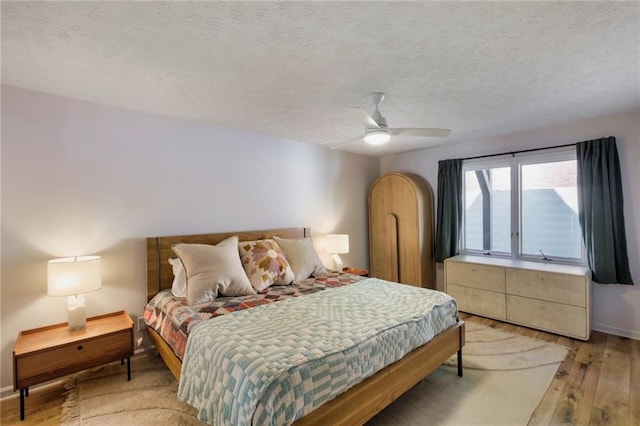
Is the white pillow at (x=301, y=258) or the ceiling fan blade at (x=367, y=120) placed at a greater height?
the ceiling fan blade at (x=367, y=120)

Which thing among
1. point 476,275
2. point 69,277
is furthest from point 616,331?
point 69,277

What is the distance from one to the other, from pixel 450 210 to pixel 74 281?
4.26 metres

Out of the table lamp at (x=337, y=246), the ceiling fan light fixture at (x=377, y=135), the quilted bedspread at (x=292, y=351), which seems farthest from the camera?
the table lamp at (x=337, y=246)

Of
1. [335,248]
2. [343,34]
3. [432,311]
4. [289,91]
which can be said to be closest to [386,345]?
[432,311]

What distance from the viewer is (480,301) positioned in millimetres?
3711

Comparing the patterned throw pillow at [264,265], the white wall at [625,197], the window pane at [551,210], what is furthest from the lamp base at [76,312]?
the white wall at [625,197]

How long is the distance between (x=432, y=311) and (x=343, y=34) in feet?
6.46

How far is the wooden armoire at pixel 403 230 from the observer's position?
4273 mm

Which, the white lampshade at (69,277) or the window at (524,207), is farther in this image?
the window at (524,207)

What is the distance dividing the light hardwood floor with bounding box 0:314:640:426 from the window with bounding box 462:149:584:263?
3.61 feet

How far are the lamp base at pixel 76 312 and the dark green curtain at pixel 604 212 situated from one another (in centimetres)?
481

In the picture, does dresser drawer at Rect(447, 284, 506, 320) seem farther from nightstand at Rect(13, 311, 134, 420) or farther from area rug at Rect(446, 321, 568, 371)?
nightstand at Rect(13, 311, 134, 420)

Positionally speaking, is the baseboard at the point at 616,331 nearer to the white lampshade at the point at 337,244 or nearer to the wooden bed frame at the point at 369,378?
the wooden bed frame at the point at 369,378

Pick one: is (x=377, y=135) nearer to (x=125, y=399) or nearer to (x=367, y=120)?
(x=367, y=120)
